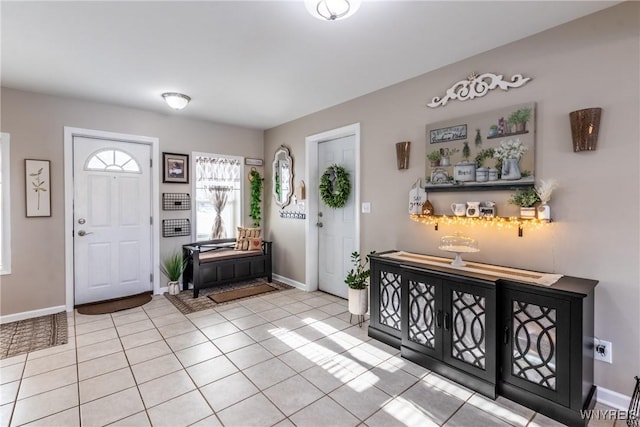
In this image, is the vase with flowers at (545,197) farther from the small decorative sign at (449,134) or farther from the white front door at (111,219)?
the white front door at (111,219)

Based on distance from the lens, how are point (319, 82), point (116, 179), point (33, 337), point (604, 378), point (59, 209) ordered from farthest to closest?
1. point (116, 179)
2. point (59, 209)
3. point (319, 82)
4. point (33, 337)
5. point (604, 378)

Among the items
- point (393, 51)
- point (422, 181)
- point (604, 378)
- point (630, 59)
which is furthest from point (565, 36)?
point (604, 378)

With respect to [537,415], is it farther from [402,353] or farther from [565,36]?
[565,36]

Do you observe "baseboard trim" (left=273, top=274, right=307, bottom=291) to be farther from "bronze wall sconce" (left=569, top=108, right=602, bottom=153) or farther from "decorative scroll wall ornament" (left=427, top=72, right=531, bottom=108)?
"bronze wall sconce" (left=569, top=108, right=602, bottom=153)

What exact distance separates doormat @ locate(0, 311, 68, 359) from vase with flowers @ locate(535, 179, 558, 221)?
13.9 ft

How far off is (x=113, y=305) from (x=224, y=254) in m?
1.48

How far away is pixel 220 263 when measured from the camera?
177 inches

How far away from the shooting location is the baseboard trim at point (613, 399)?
78.4 inches

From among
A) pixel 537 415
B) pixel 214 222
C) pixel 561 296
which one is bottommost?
pixel 537 415

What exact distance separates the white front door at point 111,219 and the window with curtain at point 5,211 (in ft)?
1.91

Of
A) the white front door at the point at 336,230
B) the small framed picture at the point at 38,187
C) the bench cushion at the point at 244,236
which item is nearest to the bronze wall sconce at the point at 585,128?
the white front door at the point at 336,230

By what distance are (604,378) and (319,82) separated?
3.38m

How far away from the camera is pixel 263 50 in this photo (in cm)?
259

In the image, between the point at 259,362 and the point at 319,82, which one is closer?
the point at 259,362
